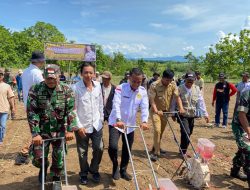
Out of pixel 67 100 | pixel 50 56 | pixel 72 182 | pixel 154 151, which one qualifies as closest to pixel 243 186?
pixel 154 151

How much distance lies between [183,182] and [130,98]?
6.79 feet

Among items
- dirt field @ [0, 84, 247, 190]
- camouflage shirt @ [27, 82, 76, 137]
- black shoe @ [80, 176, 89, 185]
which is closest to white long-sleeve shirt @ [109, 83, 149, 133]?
camouflage shirt @ [27, 82, 76, 137]

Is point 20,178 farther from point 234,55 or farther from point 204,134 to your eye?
point 234,55

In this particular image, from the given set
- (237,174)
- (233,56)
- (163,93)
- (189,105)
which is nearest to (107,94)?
(163,93)

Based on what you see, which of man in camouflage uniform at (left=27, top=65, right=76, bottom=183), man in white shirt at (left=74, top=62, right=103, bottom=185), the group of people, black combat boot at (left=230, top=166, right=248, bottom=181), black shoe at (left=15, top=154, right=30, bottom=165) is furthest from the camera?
black shoe at (left=15, top=154, right=30, bottom=165)

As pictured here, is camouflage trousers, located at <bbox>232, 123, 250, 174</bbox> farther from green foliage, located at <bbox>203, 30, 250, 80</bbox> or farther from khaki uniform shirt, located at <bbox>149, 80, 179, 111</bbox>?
green foliage, located at <bbox>203, 30, 250, 80</bbox>

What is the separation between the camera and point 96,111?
543cm

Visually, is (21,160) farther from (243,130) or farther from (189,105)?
(243,130)

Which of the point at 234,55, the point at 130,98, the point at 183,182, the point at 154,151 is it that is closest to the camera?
the point at 130,98

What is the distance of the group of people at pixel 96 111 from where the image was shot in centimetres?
456

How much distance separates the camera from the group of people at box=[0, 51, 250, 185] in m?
4.56

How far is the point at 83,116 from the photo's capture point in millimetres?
5281

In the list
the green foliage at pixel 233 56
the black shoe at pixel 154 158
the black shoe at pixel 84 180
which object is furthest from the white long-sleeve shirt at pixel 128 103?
the green foliage at pixel 233 56

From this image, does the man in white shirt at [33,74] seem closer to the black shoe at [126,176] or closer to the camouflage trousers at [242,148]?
→ the black shoe at [126,176]
